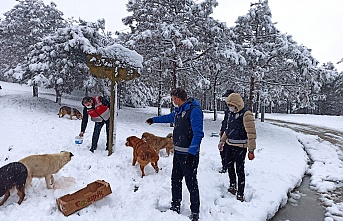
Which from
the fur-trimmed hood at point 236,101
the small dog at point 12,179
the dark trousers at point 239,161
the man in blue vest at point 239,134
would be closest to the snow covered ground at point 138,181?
the small dog at point 12,179

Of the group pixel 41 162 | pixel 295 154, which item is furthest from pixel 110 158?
pixel 295 154

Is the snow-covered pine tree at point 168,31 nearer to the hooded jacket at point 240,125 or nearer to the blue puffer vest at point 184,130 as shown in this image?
the hooded jacket at point 240,125

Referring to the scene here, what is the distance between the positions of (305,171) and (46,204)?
680 cm

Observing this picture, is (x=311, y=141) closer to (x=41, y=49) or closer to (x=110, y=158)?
(x=110, y=158)

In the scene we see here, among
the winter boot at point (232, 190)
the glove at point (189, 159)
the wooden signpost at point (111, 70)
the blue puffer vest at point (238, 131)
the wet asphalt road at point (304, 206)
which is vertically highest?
the wooden signpost at point (111, 70)

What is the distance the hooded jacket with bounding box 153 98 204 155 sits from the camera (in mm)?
3680

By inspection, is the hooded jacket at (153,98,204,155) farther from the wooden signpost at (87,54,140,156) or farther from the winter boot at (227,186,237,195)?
the wooden signpost at (87,54,140,156)

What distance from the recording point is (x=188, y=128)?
12.6ft

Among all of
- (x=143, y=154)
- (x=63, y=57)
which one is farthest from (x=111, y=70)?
(x=63, y=57)

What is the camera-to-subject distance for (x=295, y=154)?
9.36 metres

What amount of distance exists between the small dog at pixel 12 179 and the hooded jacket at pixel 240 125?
3.38 m

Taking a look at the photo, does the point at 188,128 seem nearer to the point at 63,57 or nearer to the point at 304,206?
the point at 304,206

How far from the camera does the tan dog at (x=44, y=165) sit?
162 inches

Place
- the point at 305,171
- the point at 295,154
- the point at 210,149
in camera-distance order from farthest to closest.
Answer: the point at 295,154 < the point at 210,149 < the point at 305,171
